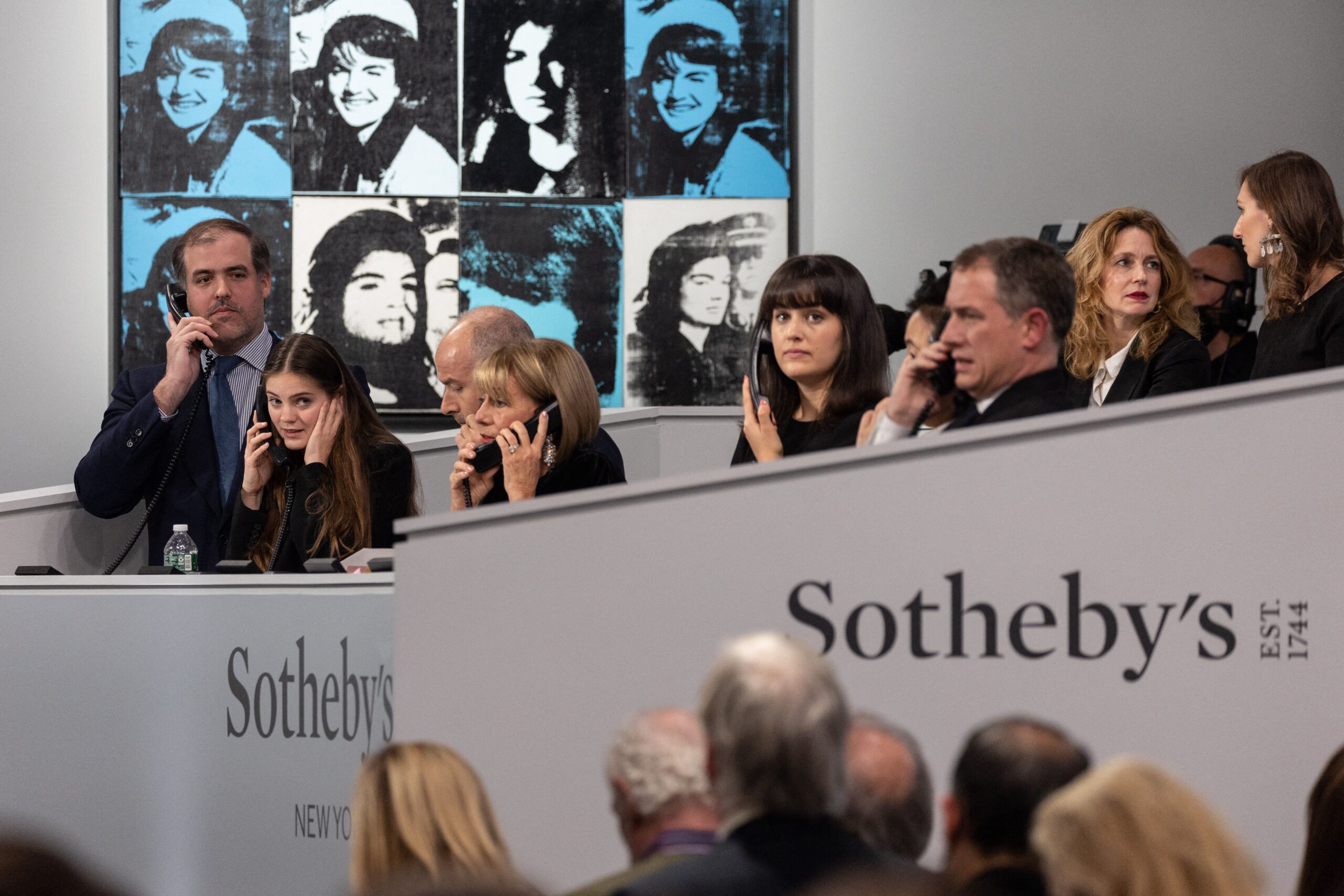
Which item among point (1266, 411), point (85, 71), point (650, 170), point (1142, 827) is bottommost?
point (1142, 827)

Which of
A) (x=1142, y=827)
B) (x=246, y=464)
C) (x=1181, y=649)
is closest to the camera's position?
(x=1142, y=827)

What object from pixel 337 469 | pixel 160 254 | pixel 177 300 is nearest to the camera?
pixel 337 469

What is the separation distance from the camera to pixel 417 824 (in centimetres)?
176

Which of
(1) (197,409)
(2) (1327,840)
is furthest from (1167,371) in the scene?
(1) (197,409)

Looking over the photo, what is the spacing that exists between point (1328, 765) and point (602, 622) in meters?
1.01

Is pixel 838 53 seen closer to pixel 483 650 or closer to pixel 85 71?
pixel 85 71

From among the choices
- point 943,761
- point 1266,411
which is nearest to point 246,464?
point 943,761

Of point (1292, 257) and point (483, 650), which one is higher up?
point (1292, 257)

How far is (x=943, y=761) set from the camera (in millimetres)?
2010

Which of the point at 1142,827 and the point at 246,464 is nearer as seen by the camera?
the point at 1142,827

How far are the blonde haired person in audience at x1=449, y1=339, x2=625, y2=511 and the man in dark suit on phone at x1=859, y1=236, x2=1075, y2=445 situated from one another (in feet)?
4.48

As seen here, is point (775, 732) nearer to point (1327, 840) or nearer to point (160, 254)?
point (1327, 840)

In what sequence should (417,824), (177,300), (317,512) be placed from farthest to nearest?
(177,300), (317,512), (417,824)

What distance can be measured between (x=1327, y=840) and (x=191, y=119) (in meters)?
5.47
